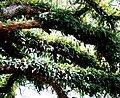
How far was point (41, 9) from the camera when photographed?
12.5 ft

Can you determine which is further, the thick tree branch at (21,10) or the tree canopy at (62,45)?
the thick tree branch at (21,10)

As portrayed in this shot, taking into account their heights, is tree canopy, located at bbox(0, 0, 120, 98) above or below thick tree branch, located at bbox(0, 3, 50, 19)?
below

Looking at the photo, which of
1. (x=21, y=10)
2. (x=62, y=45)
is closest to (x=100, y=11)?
(x=62, y=45)

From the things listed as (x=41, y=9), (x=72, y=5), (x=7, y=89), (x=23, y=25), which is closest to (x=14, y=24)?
(x=23, y=25)

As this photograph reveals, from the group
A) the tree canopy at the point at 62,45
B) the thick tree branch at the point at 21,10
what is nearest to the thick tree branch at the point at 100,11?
the tree canopy at the point at 62,45

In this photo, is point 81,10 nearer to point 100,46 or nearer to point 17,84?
point 100,46

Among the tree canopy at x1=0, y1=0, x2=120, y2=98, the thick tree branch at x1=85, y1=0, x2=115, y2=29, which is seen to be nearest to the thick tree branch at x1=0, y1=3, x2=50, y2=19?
the tree canopy at x1=0, y1=0, x2=120, y2=98

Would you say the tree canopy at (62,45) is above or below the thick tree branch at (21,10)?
below

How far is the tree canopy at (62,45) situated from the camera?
3.06m

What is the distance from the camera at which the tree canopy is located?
3.06 m

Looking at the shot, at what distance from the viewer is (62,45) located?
4.07 meters

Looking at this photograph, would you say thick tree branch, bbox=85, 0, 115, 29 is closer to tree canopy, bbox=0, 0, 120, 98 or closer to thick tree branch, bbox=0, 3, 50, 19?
tree canopy, bbox=0, 0, 120, 98

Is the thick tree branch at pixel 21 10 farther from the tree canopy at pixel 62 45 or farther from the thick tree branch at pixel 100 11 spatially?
the thick tree branch at pixel 100 11

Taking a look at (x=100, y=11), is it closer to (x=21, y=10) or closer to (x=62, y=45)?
(x=62, y=45)
